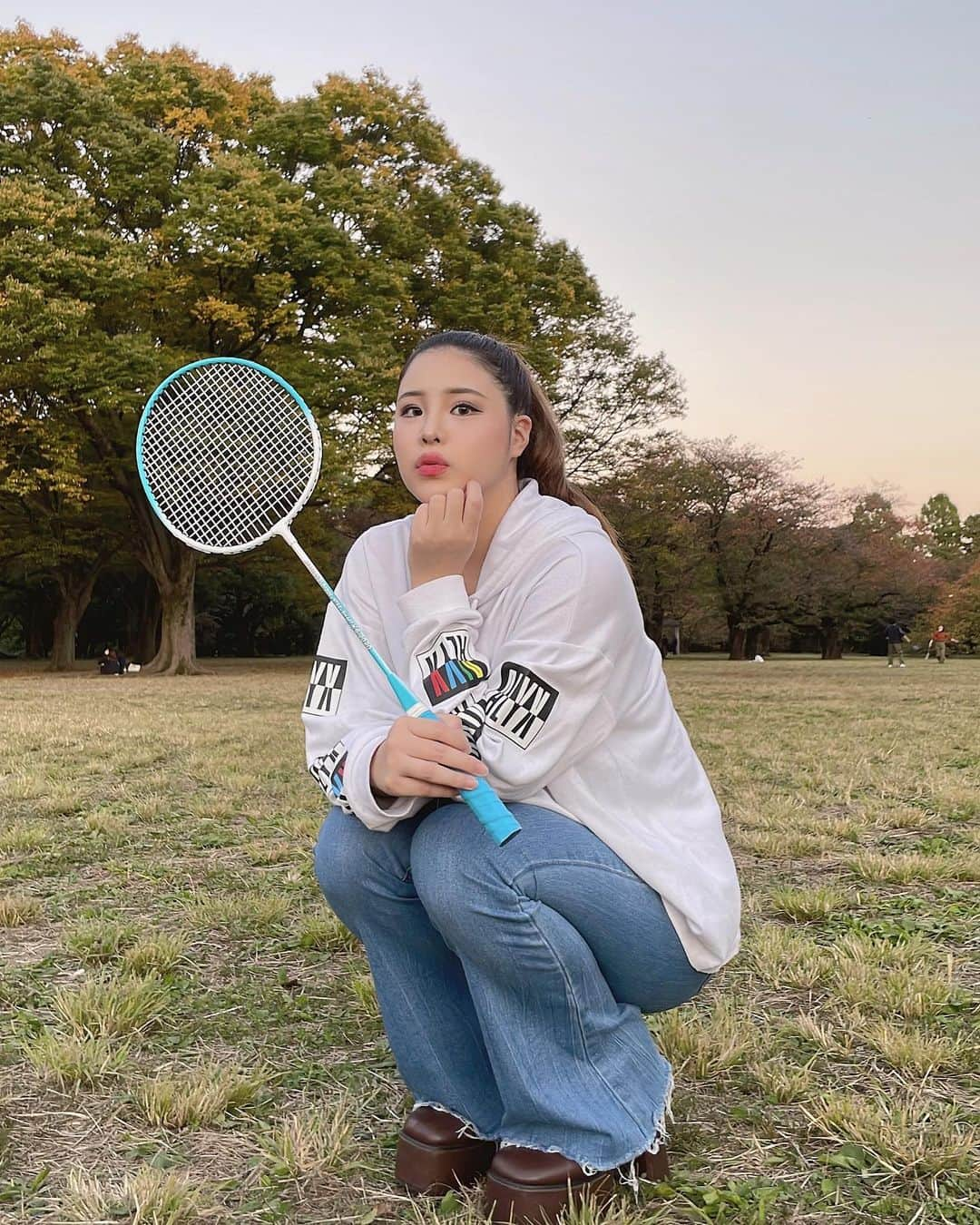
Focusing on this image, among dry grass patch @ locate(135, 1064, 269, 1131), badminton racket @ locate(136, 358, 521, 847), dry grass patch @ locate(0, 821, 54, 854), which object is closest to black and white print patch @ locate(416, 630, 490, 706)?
badminton racket @ locate(136, 358, 521, 847)

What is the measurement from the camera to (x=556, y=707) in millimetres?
1966

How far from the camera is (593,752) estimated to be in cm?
209

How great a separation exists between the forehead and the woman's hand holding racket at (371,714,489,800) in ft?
2.55

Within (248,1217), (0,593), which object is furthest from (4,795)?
(0,593)

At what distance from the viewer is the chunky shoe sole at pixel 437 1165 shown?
211 centimetres

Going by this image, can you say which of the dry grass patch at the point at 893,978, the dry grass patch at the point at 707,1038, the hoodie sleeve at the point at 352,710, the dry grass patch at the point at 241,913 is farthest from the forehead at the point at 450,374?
the dry grass patch at the point at 241,913

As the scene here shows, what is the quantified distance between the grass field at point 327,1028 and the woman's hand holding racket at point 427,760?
81cm

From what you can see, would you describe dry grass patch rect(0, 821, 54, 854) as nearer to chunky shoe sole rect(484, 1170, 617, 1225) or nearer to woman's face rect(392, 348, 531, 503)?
woman's face rect(392, 348, 531, 503)

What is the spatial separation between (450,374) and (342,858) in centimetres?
103

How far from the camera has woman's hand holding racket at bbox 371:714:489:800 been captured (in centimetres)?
185

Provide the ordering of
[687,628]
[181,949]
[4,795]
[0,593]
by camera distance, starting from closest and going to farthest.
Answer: [181,949] < [4,795] < [0,593] < [687,628]

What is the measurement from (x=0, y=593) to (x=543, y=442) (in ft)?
138

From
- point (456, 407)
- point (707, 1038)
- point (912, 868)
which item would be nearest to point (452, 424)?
point (456, 407)

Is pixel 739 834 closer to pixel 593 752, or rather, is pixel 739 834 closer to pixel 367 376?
pixel 593 752
